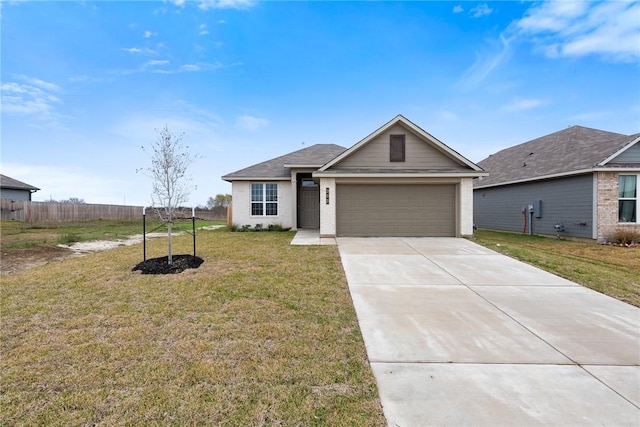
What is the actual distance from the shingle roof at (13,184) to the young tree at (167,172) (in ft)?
94.7

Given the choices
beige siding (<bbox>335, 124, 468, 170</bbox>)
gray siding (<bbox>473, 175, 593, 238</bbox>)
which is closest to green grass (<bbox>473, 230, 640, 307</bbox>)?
gray siding (<bbox>473, 175, 593, 238</bbox>)

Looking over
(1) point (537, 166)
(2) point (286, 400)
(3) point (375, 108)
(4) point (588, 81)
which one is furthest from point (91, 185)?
(4) point (588, 81)

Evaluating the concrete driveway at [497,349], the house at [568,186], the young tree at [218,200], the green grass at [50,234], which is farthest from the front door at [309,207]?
the young tree at [218,200]

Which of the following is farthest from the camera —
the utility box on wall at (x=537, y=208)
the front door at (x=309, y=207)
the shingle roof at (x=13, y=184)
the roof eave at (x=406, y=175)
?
the shingle roof at (x=13, y=184)

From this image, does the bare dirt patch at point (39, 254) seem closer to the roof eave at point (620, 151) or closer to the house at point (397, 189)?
the house at point (397, 189)

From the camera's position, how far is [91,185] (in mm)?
25328

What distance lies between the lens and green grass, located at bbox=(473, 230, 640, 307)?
5927 millimetres

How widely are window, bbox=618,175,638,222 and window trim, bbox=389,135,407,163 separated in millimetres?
8916

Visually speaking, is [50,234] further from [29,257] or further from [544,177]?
[544,177]

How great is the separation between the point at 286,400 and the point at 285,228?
13.5 metres

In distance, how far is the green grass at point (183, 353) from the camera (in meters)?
2.33

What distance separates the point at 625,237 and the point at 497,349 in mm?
13178

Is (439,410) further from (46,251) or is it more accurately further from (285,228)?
(285,228)

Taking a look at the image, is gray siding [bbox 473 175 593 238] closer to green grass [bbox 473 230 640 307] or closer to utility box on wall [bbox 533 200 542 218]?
utility box on wall [bbox 533 200 542 218]
